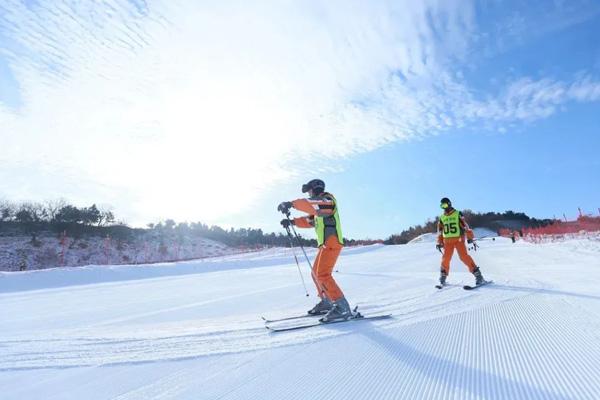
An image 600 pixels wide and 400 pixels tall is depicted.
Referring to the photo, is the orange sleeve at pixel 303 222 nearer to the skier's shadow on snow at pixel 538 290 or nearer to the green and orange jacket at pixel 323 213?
the green and orange jacket at pixel 323 213

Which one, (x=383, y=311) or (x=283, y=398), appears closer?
(x=283, y=398)

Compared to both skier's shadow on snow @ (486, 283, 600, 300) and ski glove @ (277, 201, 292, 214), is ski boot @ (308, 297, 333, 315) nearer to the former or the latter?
ski glove @ (277, 201, 292, 214)

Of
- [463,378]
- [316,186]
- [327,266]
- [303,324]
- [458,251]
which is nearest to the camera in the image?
[463,378]

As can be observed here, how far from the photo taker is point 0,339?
15.6ft

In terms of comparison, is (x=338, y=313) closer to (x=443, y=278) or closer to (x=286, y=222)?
(x=286, y=222)

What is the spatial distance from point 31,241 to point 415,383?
3879 cm

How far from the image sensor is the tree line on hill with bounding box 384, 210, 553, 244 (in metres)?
47.2

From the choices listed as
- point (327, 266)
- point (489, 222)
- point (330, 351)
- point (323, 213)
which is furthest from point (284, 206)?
point (489, 222)

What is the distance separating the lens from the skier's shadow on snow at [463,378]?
2.42 m

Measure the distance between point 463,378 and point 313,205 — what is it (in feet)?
9.56

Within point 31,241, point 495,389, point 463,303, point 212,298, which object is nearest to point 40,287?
point 212,298

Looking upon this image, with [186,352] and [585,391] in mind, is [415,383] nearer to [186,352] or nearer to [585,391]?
[585,391]

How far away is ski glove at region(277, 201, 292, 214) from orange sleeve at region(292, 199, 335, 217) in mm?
108

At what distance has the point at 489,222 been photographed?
159ft
